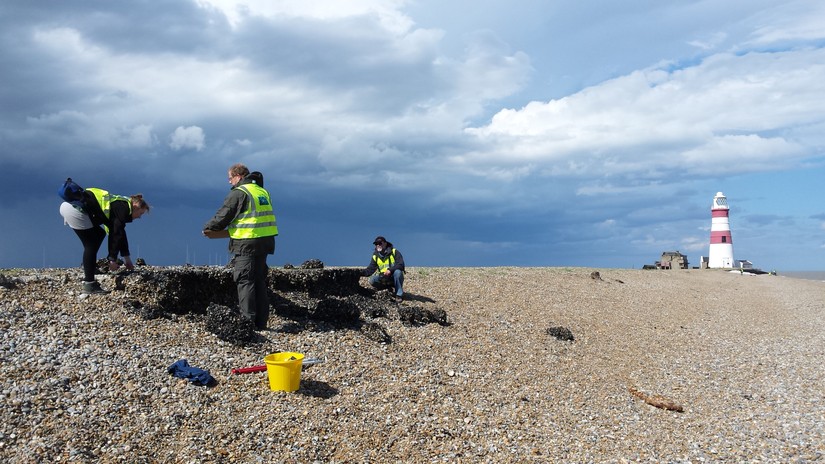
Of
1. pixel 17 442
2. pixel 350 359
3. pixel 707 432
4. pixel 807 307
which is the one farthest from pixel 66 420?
pixel 807 307

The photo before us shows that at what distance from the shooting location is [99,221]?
9664 millimetres

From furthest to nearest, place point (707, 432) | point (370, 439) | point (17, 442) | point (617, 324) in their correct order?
point (617, 324), point (707, 432), point (370, 439), point (17, 442)

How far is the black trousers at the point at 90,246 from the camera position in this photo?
30.6 ft

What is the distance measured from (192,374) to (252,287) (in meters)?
2.01

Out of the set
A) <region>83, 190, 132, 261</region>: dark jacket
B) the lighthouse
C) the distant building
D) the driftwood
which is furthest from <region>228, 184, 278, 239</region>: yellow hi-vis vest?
the lighthouse

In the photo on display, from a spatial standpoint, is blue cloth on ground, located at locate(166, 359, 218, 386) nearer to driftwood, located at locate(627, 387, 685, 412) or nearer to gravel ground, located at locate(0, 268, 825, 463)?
gravel ground, located at locate(0, 268, 825, 463)

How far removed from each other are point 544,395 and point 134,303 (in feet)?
20.0

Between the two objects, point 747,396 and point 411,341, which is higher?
point 411,341

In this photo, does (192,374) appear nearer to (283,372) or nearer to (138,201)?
(283,372)

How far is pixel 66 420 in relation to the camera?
6090mm

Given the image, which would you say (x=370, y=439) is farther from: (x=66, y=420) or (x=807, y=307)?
(x=807, y=307)

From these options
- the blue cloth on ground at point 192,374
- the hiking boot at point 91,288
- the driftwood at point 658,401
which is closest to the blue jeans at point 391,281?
the driftwood at point 658,401

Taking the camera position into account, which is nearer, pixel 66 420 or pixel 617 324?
pixel 66 420

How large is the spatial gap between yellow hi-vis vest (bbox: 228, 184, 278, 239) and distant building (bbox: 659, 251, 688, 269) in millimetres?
39436
